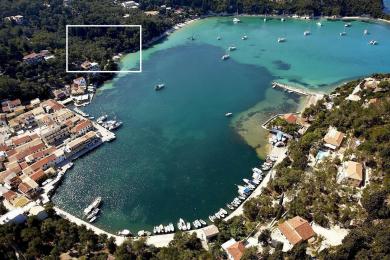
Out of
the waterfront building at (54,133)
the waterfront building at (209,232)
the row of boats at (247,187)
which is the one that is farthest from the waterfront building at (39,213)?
the row of boats at (247,187)

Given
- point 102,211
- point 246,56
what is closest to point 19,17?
point 246,56

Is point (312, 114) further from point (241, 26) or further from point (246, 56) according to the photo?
point (241, 26)

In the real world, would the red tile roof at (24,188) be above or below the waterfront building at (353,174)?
below

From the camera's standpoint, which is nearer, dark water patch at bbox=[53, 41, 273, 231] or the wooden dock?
dark water patch at bbox=[53, 41, 273, 231]

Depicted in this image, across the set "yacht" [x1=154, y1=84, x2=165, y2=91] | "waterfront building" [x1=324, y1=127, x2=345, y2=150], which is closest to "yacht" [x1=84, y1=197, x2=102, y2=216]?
"waterfront building" [x1=324, y1=127, x2=345, y2=150]

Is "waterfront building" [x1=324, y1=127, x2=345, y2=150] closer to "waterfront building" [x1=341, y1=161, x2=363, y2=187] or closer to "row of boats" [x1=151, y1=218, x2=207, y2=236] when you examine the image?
"waterfront building" [x1=341, y1=161, x2=363, y2=187]

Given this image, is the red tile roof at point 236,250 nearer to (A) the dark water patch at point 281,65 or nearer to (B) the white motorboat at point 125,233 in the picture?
(B) the white motorboat at point 125,233
